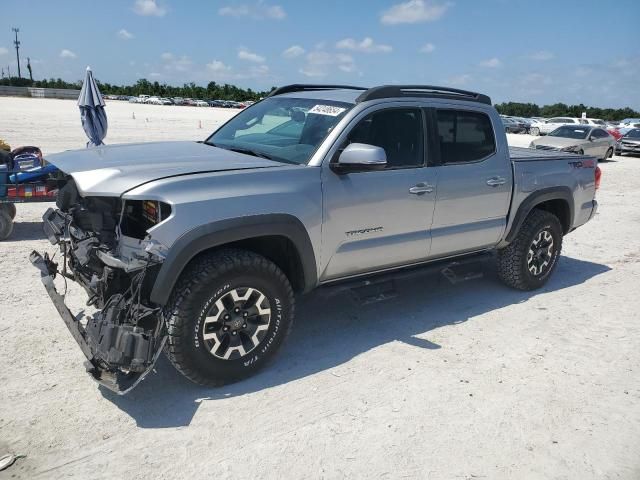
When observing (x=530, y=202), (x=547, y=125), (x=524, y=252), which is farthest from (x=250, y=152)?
(x=547, y=125)

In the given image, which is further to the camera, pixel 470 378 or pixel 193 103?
pixel 193 103

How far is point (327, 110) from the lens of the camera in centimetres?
418

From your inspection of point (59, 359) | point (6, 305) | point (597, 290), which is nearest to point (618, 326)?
point (597, 290)

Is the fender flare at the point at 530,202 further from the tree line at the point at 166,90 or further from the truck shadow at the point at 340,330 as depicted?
the tree line at the point at 166,90

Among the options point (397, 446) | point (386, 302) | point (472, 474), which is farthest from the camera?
point (386, 302)

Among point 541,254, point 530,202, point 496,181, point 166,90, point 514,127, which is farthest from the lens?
point 166,90

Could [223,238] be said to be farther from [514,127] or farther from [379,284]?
[514,127]

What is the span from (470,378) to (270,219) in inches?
73.2

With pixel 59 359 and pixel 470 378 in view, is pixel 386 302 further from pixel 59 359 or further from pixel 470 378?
pixel 59 359

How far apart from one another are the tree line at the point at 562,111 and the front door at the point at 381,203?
2657 inches

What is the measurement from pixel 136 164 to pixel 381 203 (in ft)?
5.84

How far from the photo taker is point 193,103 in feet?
263

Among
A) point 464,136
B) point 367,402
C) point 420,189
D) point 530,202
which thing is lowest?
point 367,402

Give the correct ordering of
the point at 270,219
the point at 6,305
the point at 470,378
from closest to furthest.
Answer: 1. the point at 270,219
2. the point at 470,378
3. the point at 6,305
